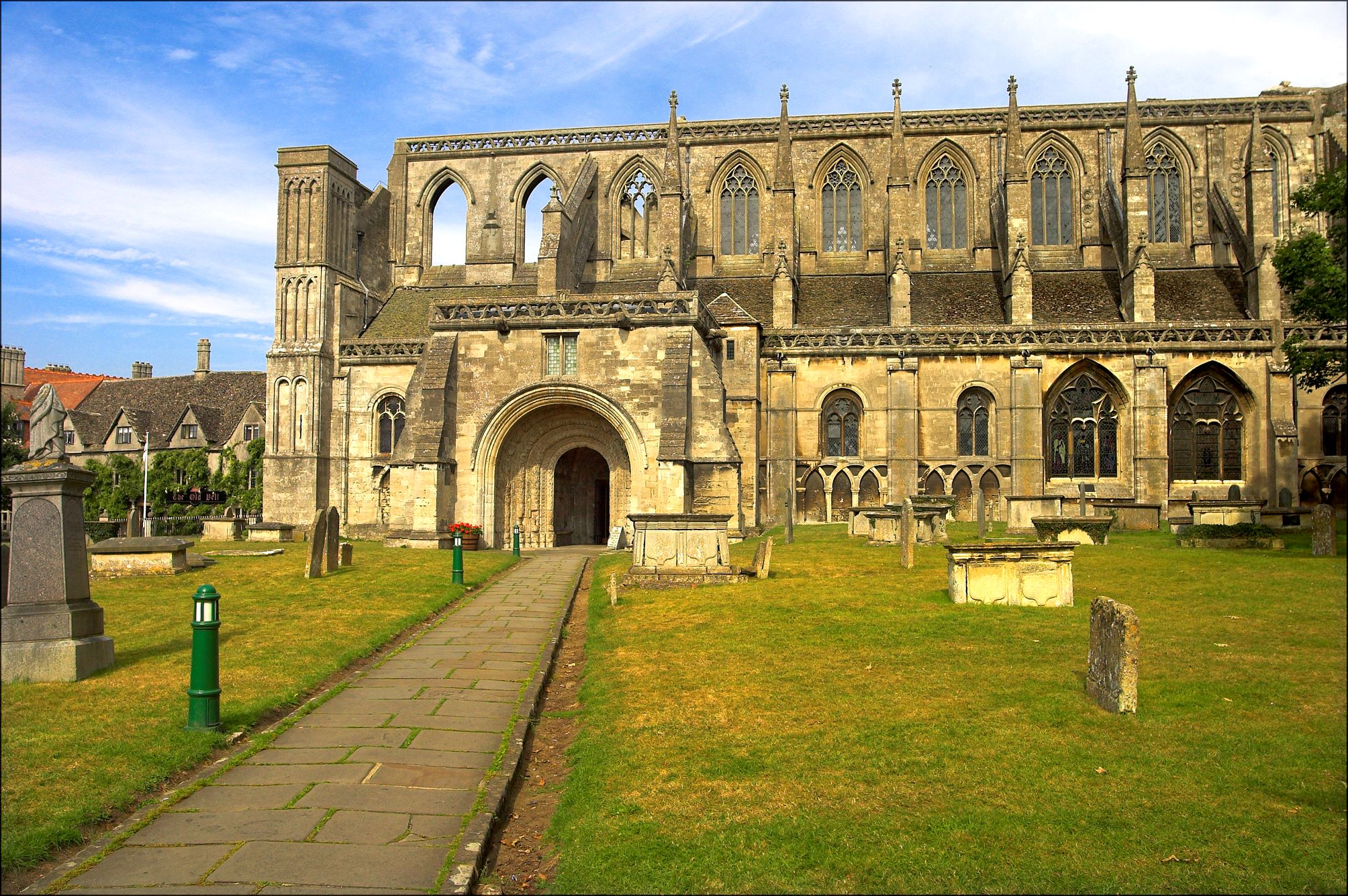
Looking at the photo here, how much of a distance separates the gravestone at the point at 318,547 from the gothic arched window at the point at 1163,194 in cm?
3320

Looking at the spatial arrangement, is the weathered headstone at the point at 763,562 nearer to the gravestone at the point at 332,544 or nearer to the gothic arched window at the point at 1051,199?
the gravestone at the point at 332,544

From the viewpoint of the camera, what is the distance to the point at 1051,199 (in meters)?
38.6

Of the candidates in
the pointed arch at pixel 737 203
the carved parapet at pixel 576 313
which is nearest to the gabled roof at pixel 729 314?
the carved parapet at pixel 576 313

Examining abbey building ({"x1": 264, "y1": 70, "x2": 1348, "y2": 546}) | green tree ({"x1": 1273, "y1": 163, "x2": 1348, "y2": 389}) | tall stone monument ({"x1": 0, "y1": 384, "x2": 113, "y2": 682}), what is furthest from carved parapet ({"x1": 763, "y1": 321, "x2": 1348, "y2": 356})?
tall stone monument ({"x1": 0, "y1": 384, "x2": 113, "y2": 682})

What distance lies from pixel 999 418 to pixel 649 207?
16486 mm

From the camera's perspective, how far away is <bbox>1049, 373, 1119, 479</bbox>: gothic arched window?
108ft

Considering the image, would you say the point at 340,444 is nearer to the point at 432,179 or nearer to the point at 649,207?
the point at 432,179

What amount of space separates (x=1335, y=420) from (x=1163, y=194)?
11011 mm

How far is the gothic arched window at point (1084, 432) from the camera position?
32875 mm

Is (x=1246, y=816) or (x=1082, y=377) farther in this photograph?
(x=1082, y=377)

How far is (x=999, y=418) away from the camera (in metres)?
32.9

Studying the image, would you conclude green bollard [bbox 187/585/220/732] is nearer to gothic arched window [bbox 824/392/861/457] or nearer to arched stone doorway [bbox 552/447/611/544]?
arched stone doorway [bbox 552/447/611/544]

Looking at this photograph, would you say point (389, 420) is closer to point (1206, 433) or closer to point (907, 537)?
point (907, 537)

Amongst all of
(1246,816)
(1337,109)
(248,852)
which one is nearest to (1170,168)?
(1337,109)
